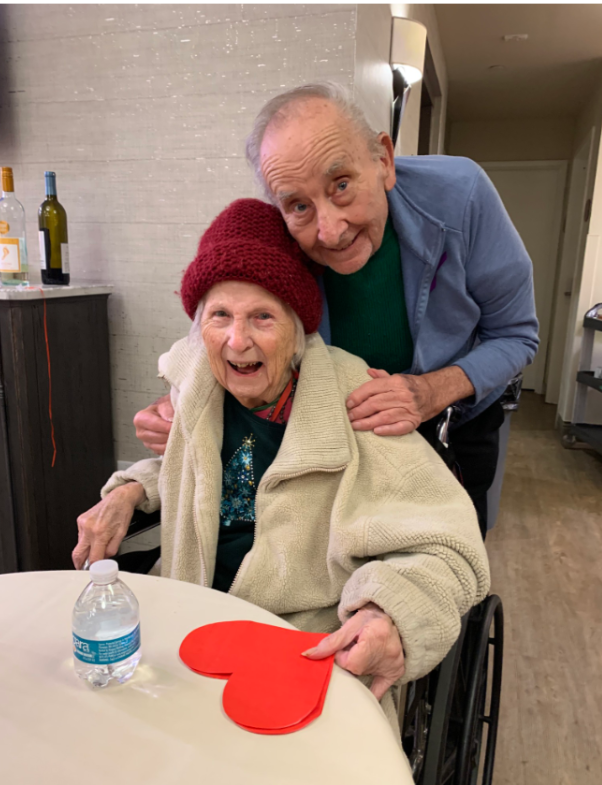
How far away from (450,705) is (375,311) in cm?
79

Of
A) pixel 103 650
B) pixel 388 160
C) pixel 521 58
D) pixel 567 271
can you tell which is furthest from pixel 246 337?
pixel 567 271

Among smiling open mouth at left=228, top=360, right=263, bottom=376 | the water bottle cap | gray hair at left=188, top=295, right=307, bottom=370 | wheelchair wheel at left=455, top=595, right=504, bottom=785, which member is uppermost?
gray hair at left=188, top=295, right=307, bottom=370

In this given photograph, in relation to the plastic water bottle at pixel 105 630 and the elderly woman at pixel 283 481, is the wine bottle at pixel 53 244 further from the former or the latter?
the plastic water bottle at pixel 105 630

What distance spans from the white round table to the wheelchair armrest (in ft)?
1.25

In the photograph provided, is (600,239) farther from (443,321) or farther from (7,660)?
(7,660)

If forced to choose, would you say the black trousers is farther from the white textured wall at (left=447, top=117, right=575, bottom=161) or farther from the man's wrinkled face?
the white textured wall at (left=447, top=117, right=575, bottom=161)

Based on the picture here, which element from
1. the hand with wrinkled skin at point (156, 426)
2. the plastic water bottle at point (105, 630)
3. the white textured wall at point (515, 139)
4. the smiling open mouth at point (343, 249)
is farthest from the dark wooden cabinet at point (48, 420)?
the white textured wall at point (515, 139)

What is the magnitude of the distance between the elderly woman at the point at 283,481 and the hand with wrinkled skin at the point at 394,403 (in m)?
0.02

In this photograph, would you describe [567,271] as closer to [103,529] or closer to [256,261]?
[256,261]

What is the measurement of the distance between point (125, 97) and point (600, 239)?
383cm

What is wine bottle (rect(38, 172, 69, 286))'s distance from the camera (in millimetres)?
2139

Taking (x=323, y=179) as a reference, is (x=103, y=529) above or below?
below

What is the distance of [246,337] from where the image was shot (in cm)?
110

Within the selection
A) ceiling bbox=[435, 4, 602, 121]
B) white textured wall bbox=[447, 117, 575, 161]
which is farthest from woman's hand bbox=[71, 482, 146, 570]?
white textured wall bbox=[447, 117, 575, 161]
